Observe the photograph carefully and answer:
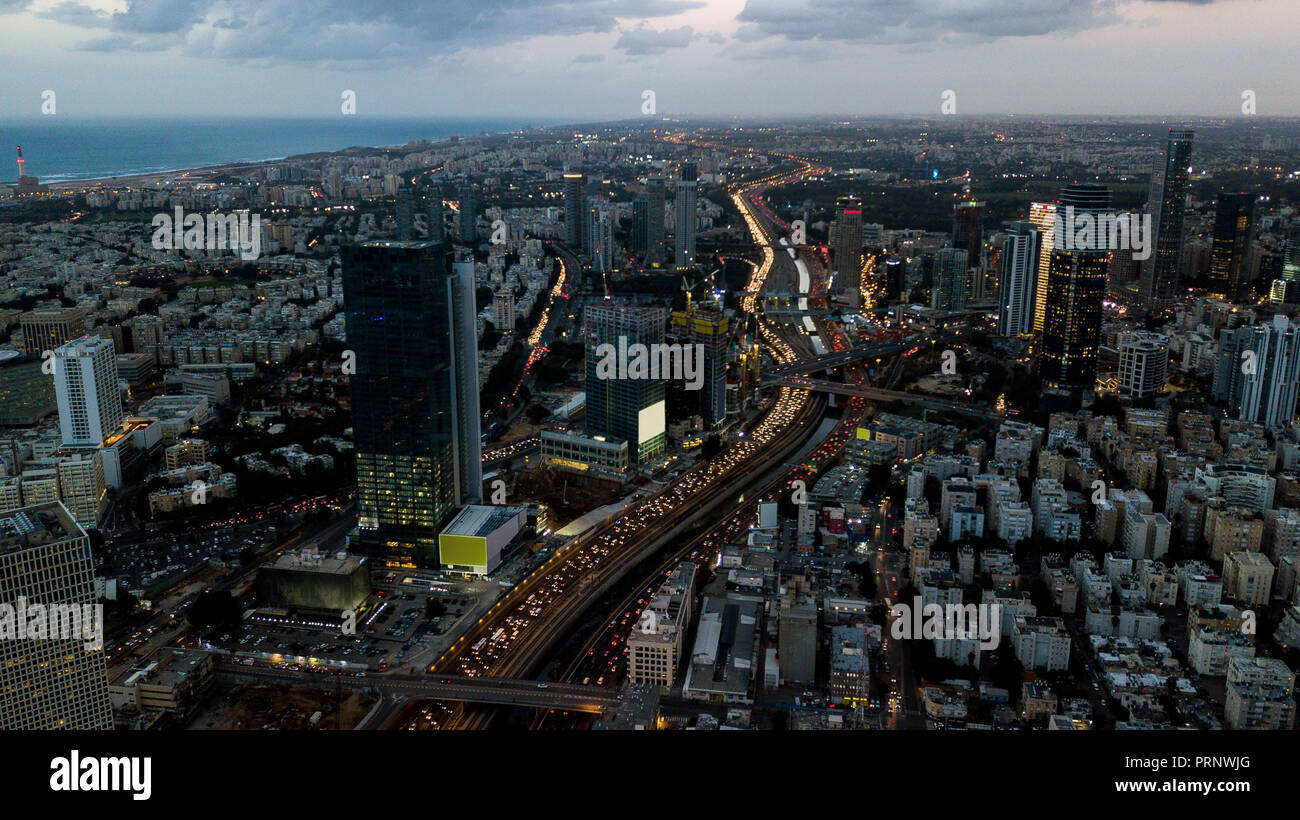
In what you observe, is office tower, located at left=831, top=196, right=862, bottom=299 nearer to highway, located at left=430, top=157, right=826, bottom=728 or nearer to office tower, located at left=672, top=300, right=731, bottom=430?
highway, located at left=430, top=157, right=826, bottom=728

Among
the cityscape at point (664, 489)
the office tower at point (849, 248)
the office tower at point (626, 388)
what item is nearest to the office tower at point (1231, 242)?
the cityscape at point (664, 489)

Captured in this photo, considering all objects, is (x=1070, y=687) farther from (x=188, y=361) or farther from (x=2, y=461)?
(x=188, y=361)

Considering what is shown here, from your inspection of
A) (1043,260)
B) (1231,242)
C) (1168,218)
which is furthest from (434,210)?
(1231,242)

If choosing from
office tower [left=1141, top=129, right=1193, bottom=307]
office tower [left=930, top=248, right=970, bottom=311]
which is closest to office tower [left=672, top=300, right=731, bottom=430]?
office tower [left=930, top=248, right=970, bottom=311]

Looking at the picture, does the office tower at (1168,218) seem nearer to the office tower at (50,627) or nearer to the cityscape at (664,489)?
the cityscape at (664,489)

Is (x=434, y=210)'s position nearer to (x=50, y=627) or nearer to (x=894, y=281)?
(x=894, y=281)
